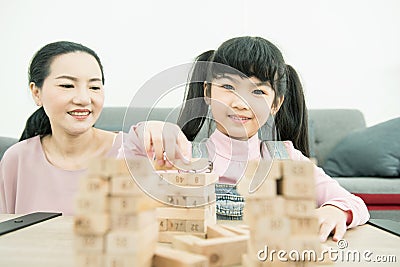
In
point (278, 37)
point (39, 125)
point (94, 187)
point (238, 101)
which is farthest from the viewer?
point (278, 37)

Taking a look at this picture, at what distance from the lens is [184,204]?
59cm

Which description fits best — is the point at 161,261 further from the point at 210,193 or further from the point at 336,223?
the point at 336,223

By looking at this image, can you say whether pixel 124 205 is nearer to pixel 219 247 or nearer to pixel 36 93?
pixel 219 247

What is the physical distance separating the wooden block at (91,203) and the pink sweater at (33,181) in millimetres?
838

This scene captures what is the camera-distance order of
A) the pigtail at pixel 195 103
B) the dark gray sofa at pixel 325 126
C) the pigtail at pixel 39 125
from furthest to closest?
the dark gray sofa at pixel 325 126, the pigtail at pixel 39 125, the pigtail at pixel 195 103

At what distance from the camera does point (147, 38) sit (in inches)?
113

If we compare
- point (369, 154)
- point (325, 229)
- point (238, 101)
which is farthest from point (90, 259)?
point (369, 154)

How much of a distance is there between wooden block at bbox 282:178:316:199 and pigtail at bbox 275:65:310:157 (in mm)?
908

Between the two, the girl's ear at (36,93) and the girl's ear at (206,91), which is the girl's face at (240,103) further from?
the girl's ear at (36,93)

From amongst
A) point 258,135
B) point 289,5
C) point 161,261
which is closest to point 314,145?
point 289,5

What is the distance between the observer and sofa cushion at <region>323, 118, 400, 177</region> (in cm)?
221

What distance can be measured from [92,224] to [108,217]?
15 mm

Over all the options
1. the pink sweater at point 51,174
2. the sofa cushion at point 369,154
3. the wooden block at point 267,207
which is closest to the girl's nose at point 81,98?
the pink sweater at point 51,174

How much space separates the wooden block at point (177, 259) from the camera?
1.43 feet
